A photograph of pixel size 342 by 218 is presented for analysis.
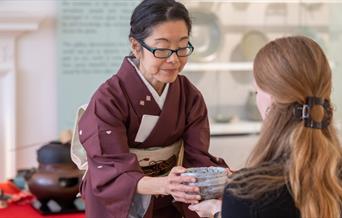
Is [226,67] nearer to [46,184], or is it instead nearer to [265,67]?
[46,184]

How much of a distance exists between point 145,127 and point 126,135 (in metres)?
0.05

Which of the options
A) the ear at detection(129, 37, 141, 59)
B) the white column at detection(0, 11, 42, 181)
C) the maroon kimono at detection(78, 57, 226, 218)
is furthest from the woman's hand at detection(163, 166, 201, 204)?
the white column at detection(0, 11, 42, 181)

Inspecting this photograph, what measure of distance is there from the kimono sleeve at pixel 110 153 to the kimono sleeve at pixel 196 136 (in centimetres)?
21

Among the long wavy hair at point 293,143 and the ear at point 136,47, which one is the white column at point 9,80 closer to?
the ear at point 136,47

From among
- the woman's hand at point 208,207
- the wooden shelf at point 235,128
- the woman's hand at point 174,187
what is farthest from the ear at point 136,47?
the wooden shelf at point 235,128

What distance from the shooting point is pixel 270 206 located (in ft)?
3.89

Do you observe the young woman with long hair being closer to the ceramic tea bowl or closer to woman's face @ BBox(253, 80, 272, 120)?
woman's face @ BBox(253, 80, 272, 120)

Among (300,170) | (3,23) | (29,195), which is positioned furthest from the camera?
(3,23)

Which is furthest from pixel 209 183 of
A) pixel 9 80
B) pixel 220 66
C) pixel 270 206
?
pixel 220 66

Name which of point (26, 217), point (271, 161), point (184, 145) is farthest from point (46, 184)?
point (271, 161)

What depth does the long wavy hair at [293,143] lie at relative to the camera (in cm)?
120

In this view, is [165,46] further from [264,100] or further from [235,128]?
[235,128]

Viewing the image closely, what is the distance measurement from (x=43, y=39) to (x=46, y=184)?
1002 millimetres

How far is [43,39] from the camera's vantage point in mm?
3189
